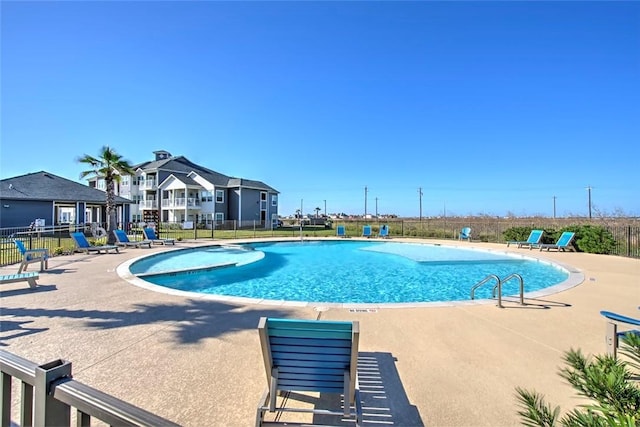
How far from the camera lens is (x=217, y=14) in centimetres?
1002

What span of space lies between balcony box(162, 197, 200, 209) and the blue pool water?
64.2 ft

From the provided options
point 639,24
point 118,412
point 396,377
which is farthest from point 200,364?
point 639,24

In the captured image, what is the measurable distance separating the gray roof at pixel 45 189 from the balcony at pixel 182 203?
8076 millimetres

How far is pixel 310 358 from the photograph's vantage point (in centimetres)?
266

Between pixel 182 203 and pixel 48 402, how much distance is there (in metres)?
37.6

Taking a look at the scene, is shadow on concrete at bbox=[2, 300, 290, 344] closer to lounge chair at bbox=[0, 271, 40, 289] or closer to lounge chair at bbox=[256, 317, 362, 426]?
lounge chair at bbox=[0, 271, 40, 289]

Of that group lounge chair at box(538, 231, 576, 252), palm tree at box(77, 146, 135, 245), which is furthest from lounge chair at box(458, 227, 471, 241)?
palm tree at box(77, 146, 135, 245)

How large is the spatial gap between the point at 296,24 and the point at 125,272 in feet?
35.7

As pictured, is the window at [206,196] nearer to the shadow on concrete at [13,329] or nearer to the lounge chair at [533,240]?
the lounge chair at [533,240]

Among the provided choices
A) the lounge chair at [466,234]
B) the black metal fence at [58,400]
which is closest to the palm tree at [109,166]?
the black metal fence at [58,400]

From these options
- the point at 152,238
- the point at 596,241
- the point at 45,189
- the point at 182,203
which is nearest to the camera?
the point at 596,241

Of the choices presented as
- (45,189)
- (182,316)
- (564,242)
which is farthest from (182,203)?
(564,242)

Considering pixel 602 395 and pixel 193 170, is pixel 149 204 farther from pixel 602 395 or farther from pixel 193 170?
pixel 602 395

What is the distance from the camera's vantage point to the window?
3623cm
